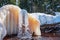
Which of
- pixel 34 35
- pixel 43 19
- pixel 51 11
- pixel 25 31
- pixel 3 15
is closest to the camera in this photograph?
pixel 3 15

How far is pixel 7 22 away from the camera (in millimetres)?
10562

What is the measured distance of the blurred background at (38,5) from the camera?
1596 centimetres

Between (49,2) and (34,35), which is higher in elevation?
(49,2)

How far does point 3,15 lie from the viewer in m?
9.71

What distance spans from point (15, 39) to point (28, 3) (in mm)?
6614

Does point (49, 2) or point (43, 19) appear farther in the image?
point (49, 2)

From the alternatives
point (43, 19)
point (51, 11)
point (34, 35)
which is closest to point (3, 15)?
point (34, 35)

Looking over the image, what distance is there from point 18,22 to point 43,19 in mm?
2287

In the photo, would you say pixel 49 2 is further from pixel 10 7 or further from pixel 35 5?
pixel 10 7

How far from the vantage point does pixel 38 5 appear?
16.5 metres

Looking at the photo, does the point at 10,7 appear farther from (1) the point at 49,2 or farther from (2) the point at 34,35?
(1) the point at 49,2

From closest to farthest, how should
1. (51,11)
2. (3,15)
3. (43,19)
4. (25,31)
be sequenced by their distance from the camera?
(3,15)
(25,31)
(43,19)
(51,11)

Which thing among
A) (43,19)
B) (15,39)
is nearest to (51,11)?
(43,19)

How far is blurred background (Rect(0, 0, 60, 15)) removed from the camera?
1596cm
